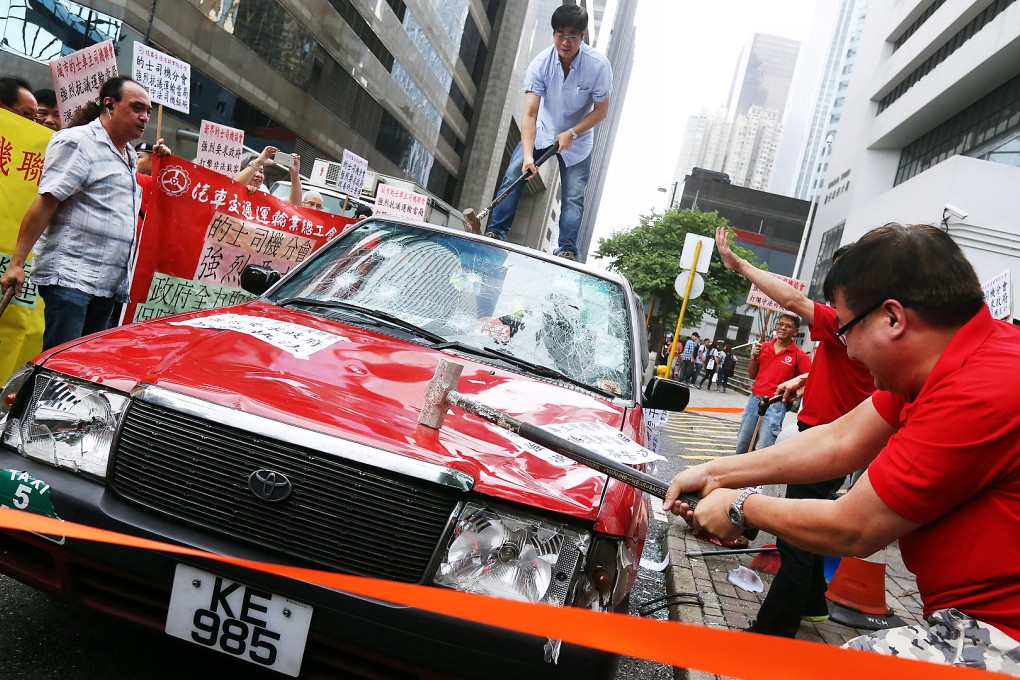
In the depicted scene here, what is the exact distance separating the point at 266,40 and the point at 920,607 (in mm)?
23320

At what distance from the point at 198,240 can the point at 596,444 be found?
470 cm

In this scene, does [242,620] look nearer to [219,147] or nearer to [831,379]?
[831,379]

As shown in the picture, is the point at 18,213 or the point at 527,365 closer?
the point at 527,365

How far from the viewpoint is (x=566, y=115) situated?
6219 millimetres

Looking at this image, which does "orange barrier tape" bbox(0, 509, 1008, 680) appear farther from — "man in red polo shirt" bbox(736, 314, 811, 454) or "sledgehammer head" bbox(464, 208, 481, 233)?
"man in red polo shirt" bbox(736, 314, 811, 454)

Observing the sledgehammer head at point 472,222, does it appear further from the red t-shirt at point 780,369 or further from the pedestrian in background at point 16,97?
the red t-shirt at point 780,369

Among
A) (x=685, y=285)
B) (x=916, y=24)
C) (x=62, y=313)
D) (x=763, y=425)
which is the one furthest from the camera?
(x=916, y=24)

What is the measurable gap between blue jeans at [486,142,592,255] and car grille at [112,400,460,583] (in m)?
3.80

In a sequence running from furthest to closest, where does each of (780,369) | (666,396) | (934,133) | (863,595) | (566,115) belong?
(934,133) → (780,369) → (566,115) → (863,595) → (666,396)

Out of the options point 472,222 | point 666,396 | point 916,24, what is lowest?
→ point 666,396

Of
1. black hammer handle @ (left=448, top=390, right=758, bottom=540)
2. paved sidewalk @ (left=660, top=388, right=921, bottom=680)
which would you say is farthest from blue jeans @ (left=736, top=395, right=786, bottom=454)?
black hammer handle @ (left=448, top=390, right=758, bottom=540)

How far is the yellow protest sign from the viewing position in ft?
14.2

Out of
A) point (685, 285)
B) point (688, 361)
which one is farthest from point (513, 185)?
point (688, 361)

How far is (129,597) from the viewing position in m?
2.03
